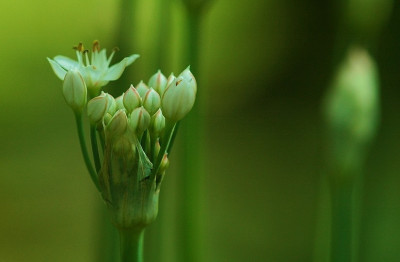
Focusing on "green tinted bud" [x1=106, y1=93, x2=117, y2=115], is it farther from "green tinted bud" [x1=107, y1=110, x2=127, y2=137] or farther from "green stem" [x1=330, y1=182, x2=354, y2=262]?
"green stem" [x1=330, y1=182, x2=354, y2=262]

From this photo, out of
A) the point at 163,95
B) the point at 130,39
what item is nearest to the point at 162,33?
the point at 130,39

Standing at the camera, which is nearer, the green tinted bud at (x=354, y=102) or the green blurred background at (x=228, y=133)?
the green tinted bud at (x=354, y=102)

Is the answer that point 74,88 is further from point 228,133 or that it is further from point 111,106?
point 228,133

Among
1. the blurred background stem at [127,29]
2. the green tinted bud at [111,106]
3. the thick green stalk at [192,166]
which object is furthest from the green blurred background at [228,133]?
the green tinted bud at [111,106]

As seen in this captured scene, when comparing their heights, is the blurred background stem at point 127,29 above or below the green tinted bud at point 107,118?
above

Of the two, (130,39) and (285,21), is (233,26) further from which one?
(130,39)

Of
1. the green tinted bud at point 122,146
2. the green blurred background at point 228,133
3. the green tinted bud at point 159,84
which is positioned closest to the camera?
the green tinted bud at point 122,146

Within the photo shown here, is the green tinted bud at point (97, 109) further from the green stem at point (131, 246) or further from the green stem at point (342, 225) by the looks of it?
the green stem at point (342, 225)
